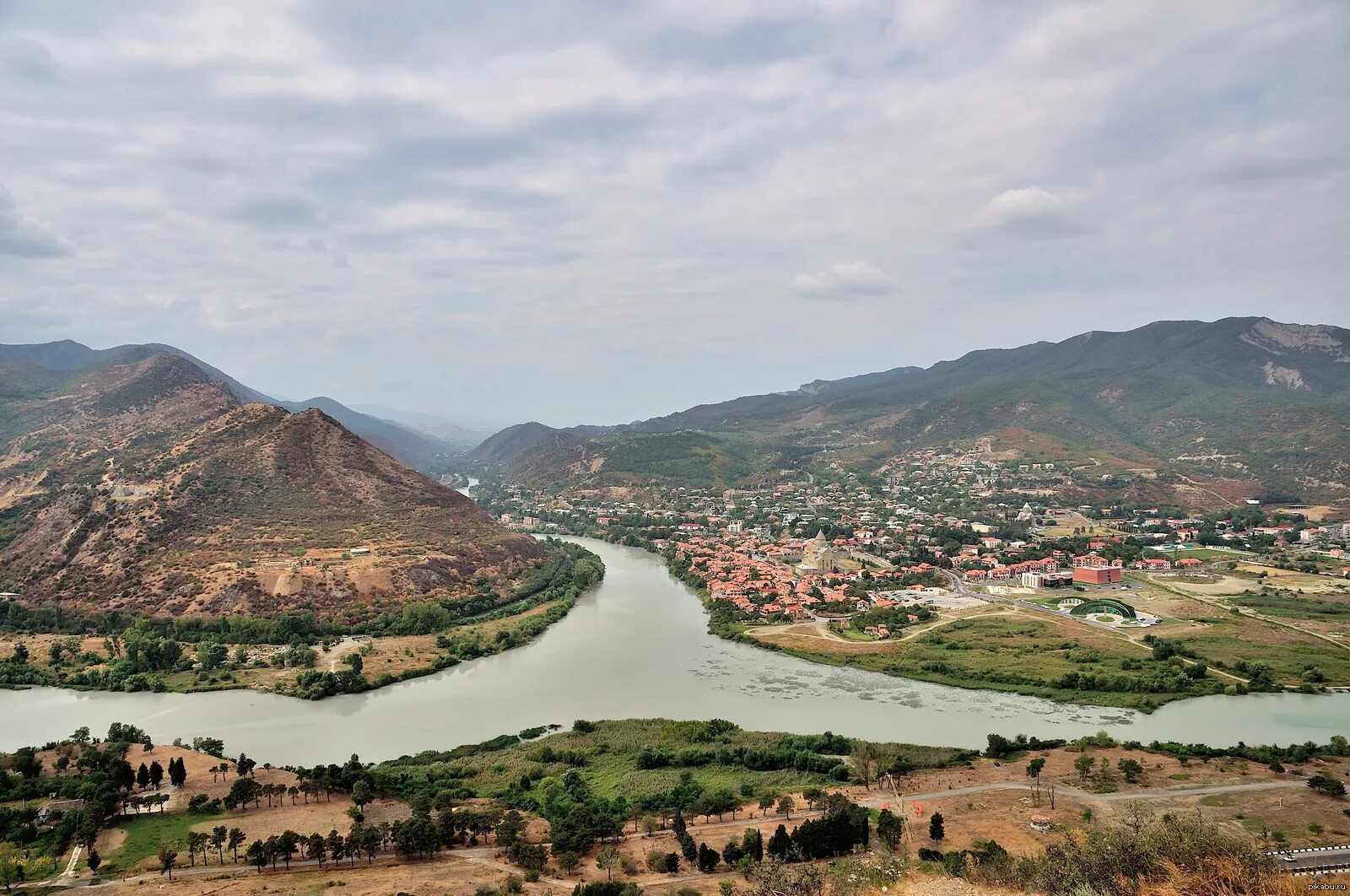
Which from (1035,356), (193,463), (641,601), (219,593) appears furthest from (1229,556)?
(1035,356)

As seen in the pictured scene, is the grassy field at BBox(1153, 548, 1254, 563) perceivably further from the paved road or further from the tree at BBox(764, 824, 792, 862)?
the tree at BBox(764, 824, 792, 862)

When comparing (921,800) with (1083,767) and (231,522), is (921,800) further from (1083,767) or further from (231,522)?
(231,522)

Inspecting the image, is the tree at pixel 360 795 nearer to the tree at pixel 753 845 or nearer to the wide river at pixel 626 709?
the wide river at pixel 626 709

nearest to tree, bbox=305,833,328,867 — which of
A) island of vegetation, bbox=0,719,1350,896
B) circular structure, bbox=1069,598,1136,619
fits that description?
island of vegetation, bbox=0,719,1350,896

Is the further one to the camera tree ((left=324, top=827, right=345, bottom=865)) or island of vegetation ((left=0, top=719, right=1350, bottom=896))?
tree ((left=324, top=827, right=345, bottom=865))

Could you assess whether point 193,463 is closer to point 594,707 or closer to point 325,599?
point 325,599

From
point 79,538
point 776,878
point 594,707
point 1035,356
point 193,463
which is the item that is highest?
point 1035,356
